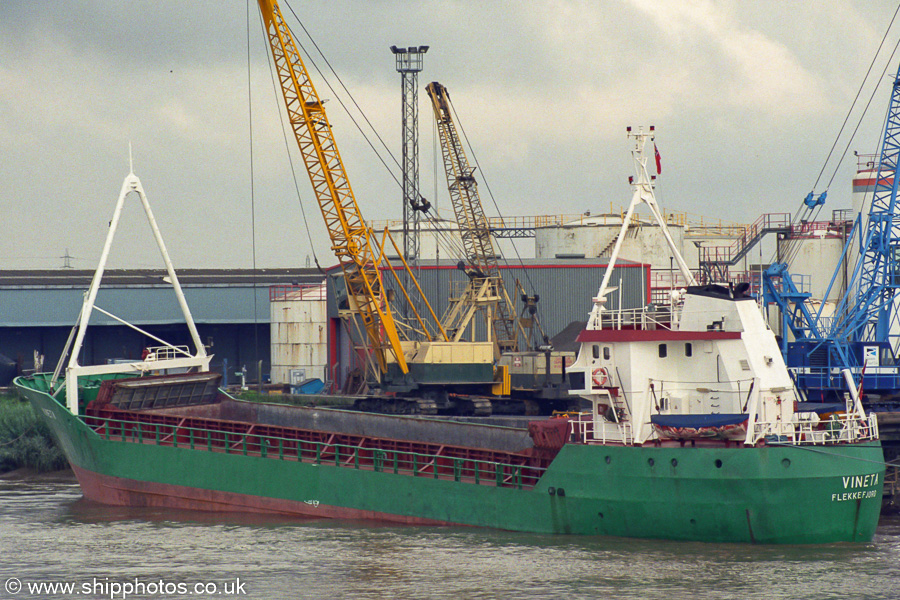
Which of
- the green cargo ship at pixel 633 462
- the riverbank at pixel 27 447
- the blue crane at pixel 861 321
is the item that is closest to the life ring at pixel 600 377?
the green cargo ship at pixel 633 462

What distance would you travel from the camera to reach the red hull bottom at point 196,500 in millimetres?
27469

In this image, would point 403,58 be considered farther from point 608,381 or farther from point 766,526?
point 766,526

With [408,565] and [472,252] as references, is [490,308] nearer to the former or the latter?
[472,252]

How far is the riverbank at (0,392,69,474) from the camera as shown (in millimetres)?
37031

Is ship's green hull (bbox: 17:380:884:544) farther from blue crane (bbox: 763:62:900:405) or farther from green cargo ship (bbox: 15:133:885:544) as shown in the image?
blue crane (bbox: 763:62:900:405)

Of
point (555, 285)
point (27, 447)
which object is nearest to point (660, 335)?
point (27, 447)

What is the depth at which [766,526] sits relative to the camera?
22.4m

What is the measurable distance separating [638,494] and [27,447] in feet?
76.5

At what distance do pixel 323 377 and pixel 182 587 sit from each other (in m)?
37.2

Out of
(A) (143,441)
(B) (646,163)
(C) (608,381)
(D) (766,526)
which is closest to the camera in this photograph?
(D) (766,526)

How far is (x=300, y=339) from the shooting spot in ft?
191

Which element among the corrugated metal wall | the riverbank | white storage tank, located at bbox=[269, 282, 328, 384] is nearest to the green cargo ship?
the riverbank

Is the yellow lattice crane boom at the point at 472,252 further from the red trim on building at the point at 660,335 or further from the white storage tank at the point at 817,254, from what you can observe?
the red trim on building at the point at 660,335

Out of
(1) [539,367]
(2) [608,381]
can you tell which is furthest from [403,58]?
(2) [608,381]
